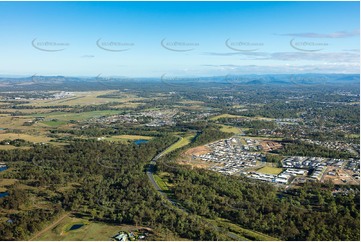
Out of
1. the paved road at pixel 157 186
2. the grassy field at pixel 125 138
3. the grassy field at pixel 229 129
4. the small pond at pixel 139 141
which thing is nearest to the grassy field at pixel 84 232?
the paved road at pixel 157 186

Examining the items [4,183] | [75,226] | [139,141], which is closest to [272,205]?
[75,226]

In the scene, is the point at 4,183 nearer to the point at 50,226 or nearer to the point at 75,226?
the point at 50,226

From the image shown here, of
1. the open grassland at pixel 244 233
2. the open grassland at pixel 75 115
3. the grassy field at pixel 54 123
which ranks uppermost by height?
the open grassland at pixel 75 115

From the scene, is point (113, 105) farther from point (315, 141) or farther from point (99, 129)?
point (315, 141)

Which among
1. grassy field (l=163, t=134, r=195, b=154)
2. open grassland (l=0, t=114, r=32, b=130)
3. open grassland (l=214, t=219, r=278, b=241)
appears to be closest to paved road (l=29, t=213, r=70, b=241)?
open grassland (l=214, t=219, r=278, b=241)

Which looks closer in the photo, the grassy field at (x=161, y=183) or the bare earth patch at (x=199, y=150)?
the grassy field at (x=161, y=183)

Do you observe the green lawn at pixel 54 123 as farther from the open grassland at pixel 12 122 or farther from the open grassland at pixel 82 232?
the open grassland at pixel 82 232

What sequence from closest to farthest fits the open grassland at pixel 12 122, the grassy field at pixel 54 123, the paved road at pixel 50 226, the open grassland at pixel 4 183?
the paved road at pixel 50 226, the open grassland at pixel 4 183, the open grassland at pixel 12 122, the grassy field at pixel 54 123

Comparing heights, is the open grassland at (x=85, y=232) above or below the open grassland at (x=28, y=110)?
below

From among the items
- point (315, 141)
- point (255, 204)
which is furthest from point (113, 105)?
point (255, 204)

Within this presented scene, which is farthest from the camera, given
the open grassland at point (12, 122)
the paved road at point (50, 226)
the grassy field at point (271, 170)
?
the open grassland at point (12, 122)

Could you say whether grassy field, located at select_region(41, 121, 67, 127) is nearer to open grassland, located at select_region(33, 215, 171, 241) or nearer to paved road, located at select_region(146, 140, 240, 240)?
paved road, located at select_region(146, 140, 240, 240)
